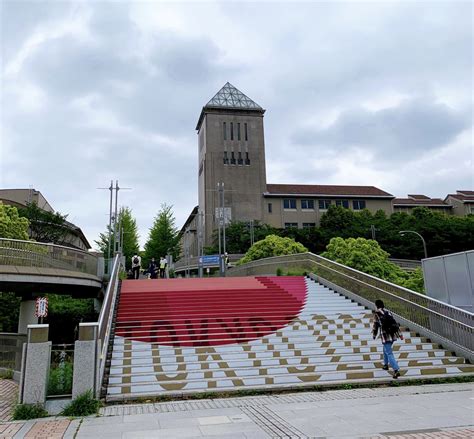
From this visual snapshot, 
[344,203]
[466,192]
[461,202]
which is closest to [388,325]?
[344,203]

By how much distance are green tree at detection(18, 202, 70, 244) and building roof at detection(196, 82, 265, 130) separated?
125ft

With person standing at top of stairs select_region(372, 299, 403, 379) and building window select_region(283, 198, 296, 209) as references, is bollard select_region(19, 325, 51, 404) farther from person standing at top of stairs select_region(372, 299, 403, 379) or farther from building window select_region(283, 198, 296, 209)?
building window select_region(283, 198, 296, 209)

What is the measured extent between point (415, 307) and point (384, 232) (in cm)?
4978

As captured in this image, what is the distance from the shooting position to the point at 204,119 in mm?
80062

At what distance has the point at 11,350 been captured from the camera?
1509 cm

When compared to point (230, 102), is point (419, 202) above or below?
below

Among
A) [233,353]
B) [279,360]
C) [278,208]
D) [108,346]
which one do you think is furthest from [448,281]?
[278,208]

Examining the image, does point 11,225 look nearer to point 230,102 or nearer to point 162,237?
point 162,237

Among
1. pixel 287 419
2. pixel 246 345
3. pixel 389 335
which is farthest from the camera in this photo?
pixel 246 345

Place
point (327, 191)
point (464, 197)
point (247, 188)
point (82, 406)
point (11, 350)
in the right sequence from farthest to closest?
point (464, 197)
point (327, 191)
point (247, 188)
point (11, 350)
point (82, 406)

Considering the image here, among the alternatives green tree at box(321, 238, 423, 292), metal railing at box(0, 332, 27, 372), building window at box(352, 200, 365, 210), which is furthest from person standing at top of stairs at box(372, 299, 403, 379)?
building window at box(352, 200, 365, 210)

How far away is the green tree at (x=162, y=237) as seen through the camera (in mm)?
59912

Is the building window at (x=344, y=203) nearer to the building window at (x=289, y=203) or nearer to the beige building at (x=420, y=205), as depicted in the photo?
the building window at (x=289, y=203)

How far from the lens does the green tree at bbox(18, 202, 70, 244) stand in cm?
5006
